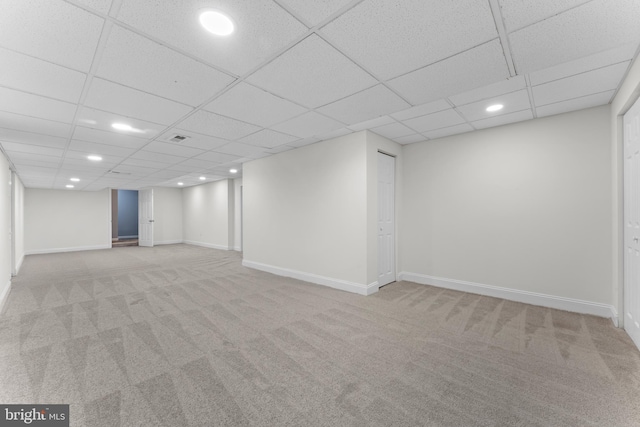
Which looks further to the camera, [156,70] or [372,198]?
[372,198]

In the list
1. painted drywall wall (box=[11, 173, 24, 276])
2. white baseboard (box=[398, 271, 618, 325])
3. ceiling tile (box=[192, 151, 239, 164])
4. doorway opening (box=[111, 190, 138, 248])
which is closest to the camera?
white baseboard (box=[398, 271, 618, 325])

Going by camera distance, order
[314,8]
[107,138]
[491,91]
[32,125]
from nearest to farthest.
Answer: [314,8] → [491,91] → [32,125] → [107,138]

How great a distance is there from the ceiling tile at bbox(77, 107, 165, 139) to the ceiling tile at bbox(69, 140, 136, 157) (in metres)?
0.89

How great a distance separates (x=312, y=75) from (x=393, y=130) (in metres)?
2.21

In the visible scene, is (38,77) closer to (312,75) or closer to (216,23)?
(216,23)

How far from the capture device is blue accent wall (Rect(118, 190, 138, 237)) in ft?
47.5

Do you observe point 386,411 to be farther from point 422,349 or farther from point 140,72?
point 140,72

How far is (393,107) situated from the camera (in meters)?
3.04

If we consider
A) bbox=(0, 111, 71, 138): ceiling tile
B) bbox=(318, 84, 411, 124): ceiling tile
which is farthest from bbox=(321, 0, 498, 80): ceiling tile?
bbox=(0, 111, 71, 138): ceiling tile

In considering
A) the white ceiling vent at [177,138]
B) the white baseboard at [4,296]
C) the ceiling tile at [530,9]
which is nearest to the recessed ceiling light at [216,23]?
the ceiling tile at [530,9]

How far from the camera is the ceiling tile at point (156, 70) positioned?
1.84 m

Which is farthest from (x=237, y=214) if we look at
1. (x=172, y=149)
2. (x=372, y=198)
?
(x=372, y=198)

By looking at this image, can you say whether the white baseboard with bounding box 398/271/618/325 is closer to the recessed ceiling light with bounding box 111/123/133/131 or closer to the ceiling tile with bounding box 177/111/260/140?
the ceiling tile with bounding box 177/111/260/140

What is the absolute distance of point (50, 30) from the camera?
1.65 meters
